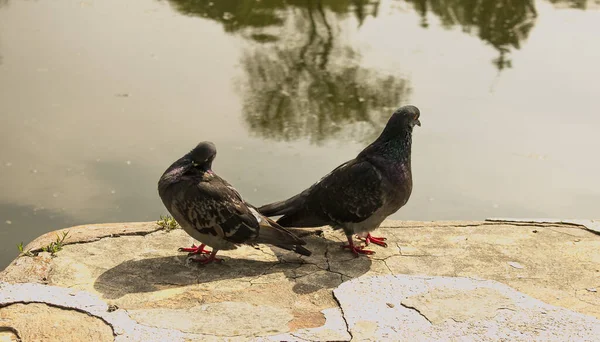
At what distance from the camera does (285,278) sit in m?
4.64

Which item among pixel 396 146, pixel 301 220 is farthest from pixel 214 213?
pixel 396 146

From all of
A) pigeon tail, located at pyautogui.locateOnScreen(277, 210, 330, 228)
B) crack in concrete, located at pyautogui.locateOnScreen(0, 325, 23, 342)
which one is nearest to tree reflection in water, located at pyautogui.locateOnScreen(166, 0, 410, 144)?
pigeon tail, located at pyautogui.locateOnScreen(277, 210, 330, 228)

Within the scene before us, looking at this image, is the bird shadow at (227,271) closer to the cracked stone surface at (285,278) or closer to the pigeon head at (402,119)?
the cracked stone surface at (285,278)

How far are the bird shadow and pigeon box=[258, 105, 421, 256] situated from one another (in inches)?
9.0

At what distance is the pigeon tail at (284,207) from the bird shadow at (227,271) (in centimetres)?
33

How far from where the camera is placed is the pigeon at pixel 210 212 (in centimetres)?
475

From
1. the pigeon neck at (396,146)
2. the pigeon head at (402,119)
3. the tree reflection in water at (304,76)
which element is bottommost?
the tree reflection in water at (304,76)

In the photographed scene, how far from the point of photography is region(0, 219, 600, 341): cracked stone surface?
13.2 ft

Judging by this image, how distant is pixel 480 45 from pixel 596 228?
6653 mm

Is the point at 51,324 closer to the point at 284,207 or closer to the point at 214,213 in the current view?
the point at 214,213

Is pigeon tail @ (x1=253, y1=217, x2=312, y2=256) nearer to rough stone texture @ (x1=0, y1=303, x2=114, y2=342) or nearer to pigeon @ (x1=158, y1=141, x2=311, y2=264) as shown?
pigeon @ (x1=158, y1=141, x2=311, y2=264)

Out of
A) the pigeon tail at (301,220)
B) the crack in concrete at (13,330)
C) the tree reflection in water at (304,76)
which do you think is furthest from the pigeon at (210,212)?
the tree reflection in water at (304,76)

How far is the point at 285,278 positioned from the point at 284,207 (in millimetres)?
853

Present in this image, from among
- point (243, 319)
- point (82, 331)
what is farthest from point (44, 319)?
point (243, 319)
